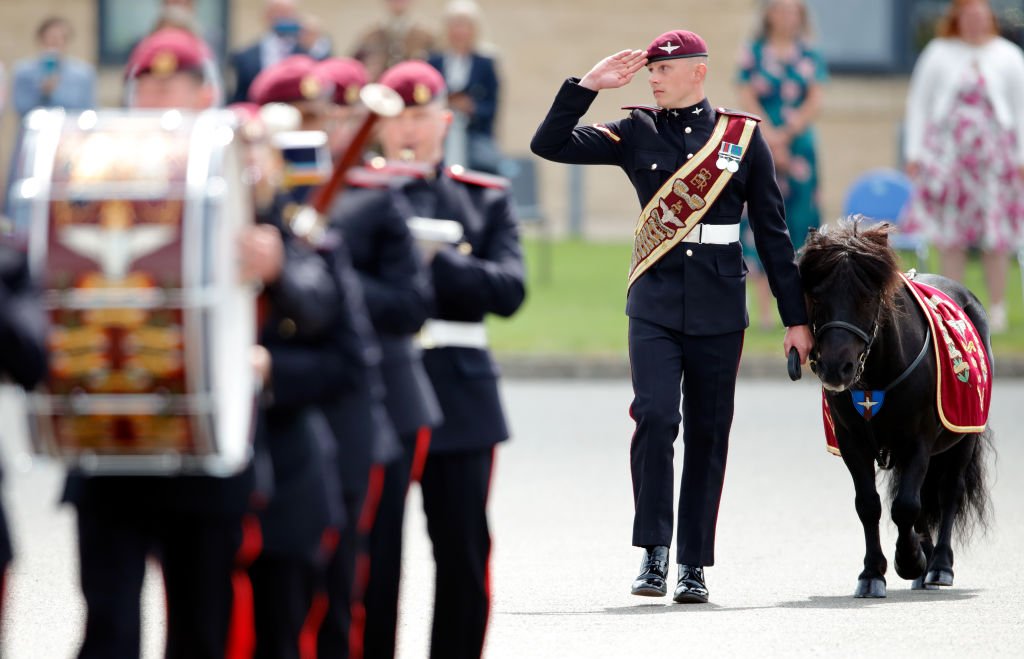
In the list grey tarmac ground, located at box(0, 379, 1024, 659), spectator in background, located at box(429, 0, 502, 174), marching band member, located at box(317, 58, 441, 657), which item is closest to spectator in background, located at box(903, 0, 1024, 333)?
spectator in background, located at box(429, 0, 502, 174)

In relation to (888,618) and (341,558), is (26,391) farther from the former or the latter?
(888,618)

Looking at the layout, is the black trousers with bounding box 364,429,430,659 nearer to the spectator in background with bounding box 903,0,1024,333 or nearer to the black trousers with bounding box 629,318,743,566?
the black trousers with bounding box 629,318,743,566

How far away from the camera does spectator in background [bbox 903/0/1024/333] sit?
51.2 feet

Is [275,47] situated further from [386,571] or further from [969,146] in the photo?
[386,571]

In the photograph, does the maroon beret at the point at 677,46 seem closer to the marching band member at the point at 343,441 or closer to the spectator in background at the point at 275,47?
the marching band member at the point at 343,441

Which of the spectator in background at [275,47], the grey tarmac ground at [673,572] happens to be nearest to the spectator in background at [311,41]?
the spectator in background at [275,47]

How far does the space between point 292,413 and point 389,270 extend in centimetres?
62

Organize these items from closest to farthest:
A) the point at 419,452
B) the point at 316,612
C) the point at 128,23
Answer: the point at 316,612 < the point at 419,452 < the point at 128,23

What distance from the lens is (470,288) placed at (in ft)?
19.5

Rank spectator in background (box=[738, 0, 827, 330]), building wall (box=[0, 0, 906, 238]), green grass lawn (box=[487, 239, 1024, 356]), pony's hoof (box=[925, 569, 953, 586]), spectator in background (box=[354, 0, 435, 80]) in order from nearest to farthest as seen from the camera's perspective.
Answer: pony's hoof (box=[925, 569, 953, 586]), spectator in background (box=[354, 0, 435, 80]), green grass lawn (box=[487, 239, 1024, 356]), spectator in background (box=[738, 0, 827, 330]), building wall (box=[0, 0, 906, 238])

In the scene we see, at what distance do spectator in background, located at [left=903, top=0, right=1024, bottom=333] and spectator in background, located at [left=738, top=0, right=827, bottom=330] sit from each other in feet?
2.40

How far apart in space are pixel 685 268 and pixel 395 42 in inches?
335

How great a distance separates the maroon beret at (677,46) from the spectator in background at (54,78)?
37.4 ft

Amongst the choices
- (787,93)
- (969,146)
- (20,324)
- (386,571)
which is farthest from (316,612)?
(969,146)
